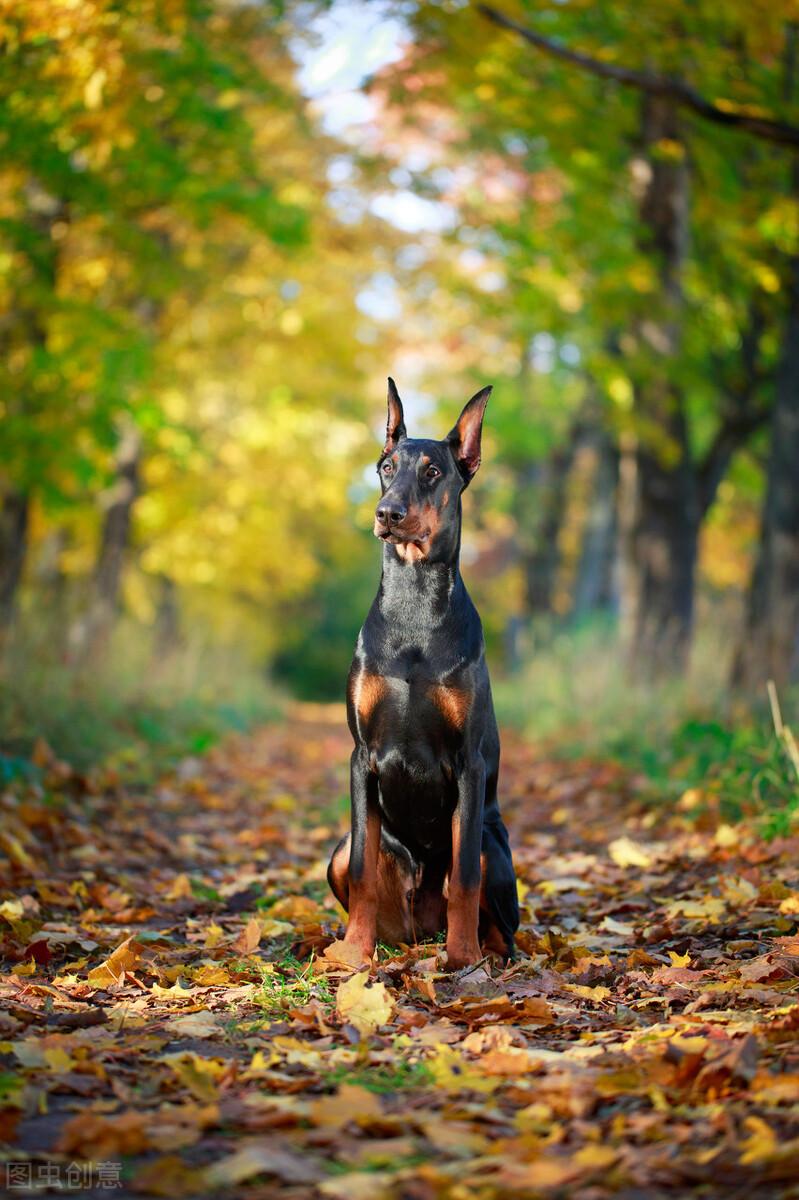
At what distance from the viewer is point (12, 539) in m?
11.8

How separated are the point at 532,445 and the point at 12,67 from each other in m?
13.9

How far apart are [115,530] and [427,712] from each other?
1189 cm

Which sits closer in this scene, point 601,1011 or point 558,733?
point 601,1011

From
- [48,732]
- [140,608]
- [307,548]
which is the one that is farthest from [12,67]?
[307,548]

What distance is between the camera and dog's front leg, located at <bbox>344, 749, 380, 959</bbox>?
439 centimetres

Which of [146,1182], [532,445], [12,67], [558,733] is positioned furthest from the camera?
[532,445]

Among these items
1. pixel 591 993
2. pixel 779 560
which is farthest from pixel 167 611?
pixel 591 993

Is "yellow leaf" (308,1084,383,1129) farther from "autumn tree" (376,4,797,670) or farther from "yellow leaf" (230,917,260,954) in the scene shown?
"autumn tree" (376,4,797,670)

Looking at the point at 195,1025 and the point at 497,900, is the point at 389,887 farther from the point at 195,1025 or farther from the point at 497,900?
the point at 195,1025

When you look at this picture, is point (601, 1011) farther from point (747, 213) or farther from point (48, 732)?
point (747, 213)

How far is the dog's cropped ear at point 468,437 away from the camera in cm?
456

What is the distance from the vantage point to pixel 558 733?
1329 centimetres

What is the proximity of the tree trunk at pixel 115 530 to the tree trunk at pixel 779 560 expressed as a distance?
301 inches

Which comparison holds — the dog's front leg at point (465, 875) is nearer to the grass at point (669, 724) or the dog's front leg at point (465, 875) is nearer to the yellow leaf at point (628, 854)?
the yellow leaf at point (628, 854)
